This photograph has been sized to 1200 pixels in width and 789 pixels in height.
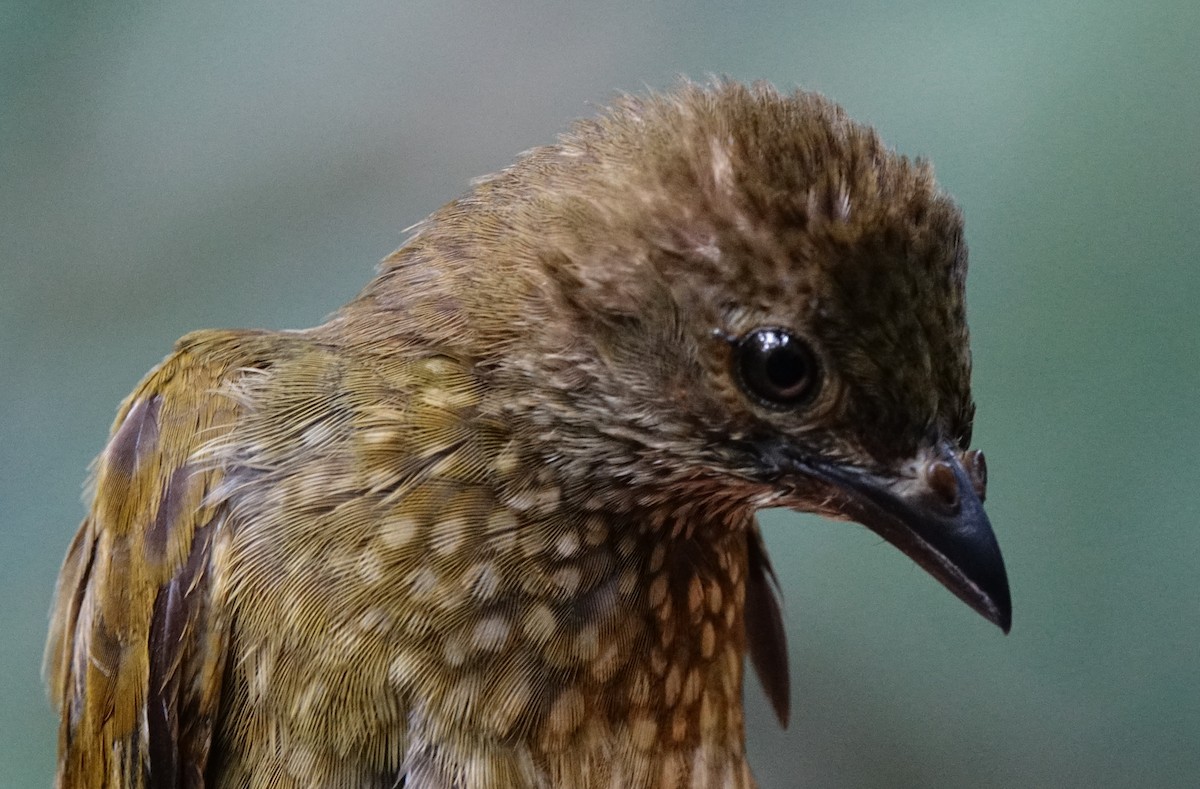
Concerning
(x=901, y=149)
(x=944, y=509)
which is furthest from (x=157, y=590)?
(x=901, y=149)

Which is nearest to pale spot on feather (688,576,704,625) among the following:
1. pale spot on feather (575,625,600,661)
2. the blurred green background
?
pale spot on feather (575,625,600,661)

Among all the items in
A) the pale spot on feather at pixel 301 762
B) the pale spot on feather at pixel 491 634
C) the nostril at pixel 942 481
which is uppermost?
the nostril at pixel 942 481

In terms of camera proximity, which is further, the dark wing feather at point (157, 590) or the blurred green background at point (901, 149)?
the blurred green background at point (901, 149)

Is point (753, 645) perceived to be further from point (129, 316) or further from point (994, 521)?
point (129, 316)

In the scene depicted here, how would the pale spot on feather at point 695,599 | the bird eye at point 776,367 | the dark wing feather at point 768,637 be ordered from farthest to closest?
1. the dark wing feather at point 768,637
2. the pale spot on feather at point 695,599
3. the bird eye at point 776,367

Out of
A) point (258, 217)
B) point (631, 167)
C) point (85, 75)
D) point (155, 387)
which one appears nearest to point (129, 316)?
point (258, 217)

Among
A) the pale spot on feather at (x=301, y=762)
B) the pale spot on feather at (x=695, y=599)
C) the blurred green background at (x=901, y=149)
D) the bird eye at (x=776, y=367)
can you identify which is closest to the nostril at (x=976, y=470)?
the bird eye at (x=776, y=367)

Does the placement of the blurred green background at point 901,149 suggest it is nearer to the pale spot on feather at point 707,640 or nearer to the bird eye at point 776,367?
the pale spot on feather at point 707,640

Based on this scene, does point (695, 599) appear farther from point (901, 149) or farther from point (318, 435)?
point (901, 149)
